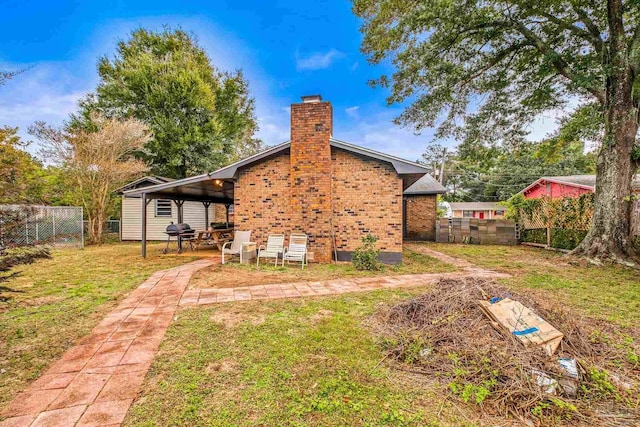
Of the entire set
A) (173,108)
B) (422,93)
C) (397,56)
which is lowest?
(422,93)

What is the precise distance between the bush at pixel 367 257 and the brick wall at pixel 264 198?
2383mm

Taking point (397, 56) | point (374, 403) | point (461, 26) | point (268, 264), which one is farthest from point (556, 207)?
point (374, 403)

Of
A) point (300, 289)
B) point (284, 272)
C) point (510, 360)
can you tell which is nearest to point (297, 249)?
point (284, 272)

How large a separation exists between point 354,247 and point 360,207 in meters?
1.22

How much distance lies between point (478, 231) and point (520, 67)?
7289 mm

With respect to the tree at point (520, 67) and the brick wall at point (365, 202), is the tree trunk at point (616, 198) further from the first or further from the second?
the brick wall at point (365, 202)

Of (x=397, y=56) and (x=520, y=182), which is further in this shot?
(x=520, y=182)

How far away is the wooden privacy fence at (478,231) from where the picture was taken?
1341 cm

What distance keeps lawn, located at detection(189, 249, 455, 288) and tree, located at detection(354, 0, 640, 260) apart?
5.70m

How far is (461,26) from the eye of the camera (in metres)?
8.34

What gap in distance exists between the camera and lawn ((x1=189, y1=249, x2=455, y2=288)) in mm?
6105

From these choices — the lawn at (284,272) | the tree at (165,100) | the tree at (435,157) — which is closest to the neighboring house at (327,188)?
the lawn at (284,272)

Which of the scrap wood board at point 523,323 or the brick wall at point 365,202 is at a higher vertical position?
the brick wall at point 365,202

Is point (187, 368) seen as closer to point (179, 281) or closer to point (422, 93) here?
point (179, 281)
